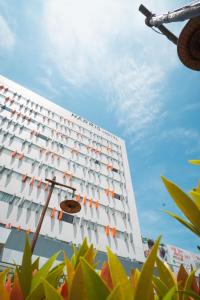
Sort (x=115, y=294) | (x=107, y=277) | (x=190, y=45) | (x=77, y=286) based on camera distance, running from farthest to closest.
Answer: (x=190, y=45) < (x=107, y=277) < (x=77, y=286) < (x=115, y=294)

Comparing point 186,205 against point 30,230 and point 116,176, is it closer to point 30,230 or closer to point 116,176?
point 30,230

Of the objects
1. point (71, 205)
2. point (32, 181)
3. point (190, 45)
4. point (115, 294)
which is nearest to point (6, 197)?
point (32, 181)

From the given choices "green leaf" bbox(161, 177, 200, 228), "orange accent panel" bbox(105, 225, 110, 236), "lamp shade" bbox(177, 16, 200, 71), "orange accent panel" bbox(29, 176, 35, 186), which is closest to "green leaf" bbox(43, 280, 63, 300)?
"green leaf" bbox(161, 177, 200, 228)

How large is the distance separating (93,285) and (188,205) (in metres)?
0.61

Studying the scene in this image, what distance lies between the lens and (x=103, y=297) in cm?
67

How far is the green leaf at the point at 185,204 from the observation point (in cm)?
103

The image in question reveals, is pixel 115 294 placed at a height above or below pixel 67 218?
below

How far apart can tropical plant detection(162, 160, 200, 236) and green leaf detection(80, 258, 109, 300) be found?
0.57m

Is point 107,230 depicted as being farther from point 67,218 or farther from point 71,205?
point 71,205

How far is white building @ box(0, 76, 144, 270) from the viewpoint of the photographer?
846 inches

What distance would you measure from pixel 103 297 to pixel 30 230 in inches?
884

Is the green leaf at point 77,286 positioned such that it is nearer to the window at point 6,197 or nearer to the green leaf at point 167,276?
the green leaf at point 167,276

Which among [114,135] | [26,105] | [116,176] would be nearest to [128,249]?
[116,176]

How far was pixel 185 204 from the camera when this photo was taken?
1039 mm
